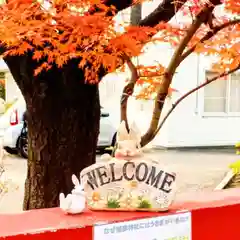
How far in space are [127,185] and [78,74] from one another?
1623mm

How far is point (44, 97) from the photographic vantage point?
4.07 meters

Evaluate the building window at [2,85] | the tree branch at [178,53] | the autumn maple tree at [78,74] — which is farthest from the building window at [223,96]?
the tree branch at [178,53]

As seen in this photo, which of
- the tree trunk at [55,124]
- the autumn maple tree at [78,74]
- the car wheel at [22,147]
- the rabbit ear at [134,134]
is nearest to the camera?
the rabbit ear at [134,134]

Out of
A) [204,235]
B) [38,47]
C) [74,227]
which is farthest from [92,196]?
[38,47]

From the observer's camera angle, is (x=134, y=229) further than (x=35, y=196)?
A: No

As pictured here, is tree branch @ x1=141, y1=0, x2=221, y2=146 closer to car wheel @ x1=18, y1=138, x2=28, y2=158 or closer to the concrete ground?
the concrete ground

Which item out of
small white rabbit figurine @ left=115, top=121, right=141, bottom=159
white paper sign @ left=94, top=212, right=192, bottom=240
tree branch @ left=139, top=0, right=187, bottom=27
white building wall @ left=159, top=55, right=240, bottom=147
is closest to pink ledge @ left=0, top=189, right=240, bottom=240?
white paper sign @ left=94, top=212, right=192, bottom=240

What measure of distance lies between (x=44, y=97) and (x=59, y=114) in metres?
0.20

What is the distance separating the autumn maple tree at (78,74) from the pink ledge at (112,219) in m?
0.76

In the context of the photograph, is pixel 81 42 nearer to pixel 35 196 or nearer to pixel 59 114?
pixel 59 114

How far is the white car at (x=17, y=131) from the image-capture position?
13156 millimetres

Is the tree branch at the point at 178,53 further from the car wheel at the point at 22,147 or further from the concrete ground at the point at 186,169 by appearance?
the car wheel at the point at 22,147

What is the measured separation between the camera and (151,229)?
8.69 feet

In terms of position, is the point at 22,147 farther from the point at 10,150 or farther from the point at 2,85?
the point at 2,85
